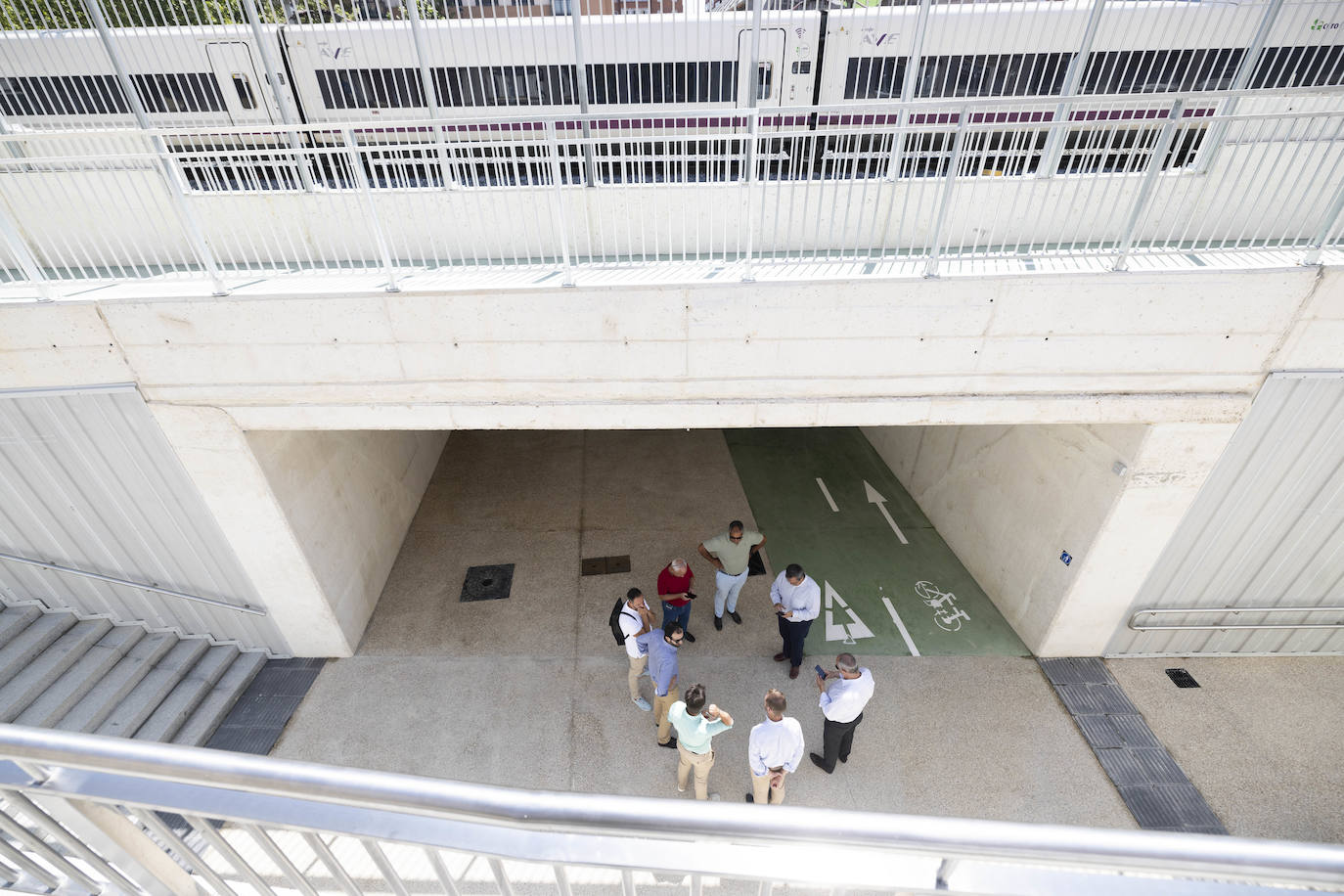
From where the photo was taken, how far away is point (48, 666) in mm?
6180

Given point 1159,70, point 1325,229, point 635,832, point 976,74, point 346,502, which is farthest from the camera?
point 1159,70

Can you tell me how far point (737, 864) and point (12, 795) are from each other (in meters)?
1.92

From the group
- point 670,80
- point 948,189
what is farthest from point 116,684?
point 670,80

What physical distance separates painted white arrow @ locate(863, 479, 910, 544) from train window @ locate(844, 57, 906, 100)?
19.9 feet

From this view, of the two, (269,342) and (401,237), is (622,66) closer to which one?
(401,237)

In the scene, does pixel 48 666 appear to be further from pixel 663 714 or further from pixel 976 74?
pixel 976 74

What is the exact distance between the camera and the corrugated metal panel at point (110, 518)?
553 centimetres

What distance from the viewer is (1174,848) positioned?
4.06ft

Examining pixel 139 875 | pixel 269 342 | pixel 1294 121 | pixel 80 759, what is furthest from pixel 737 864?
pixel 1294 121

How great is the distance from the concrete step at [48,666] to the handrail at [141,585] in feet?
2.12

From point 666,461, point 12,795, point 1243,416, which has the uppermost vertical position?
point 12,795

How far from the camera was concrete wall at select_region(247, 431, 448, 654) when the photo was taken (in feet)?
20.7

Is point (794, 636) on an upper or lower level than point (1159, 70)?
lower

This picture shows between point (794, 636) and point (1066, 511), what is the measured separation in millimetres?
3262
